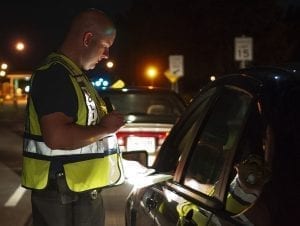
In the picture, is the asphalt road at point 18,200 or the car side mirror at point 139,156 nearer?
the car side mirror at point 139,156

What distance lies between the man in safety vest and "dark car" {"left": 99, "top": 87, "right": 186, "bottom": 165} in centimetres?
651

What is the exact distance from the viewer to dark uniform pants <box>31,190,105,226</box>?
388 cm

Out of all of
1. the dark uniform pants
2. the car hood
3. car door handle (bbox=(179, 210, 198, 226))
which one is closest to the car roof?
the car hood

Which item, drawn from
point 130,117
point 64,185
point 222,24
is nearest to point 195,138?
point 64,185

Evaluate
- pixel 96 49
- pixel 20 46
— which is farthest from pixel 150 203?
pixel 20 46

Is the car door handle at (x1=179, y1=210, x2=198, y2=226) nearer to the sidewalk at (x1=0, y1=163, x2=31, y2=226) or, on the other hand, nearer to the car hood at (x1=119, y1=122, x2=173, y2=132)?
the sidewalk at (x1=0, y1=163, x2=31, y2=226)

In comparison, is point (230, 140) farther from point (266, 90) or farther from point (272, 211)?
point (272, 211)

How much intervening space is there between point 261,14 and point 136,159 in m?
49.8

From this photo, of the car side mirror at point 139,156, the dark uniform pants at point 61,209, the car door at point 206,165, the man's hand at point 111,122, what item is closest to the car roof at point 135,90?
the car side mirror at point 139,156

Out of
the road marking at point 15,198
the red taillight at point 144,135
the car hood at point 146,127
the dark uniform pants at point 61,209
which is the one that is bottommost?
the road marking at point 15,198

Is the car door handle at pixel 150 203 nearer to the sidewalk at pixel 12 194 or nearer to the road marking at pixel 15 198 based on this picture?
the sidewalk at pixel 12 194

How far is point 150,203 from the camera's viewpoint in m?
4.19

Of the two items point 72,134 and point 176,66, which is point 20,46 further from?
point 72,134

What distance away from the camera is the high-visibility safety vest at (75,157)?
3820 mm
